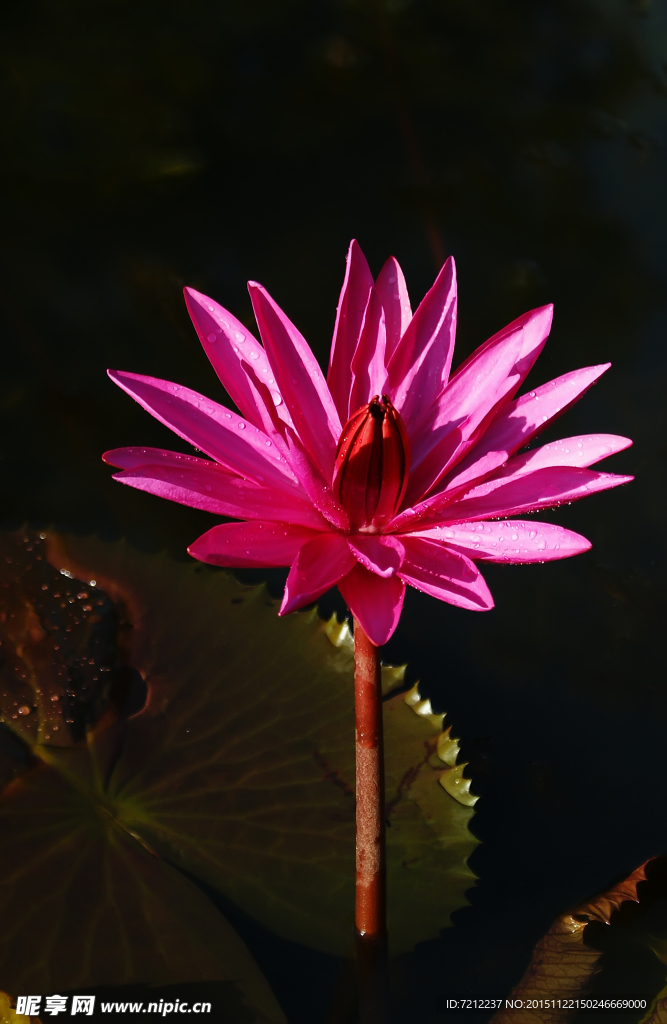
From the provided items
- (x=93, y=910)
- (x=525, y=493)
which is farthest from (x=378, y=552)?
(x=93, y=910)

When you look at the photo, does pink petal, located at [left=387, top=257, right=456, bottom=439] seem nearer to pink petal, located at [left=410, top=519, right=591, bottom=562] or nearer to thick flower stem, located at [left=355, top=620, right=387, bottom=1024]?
pink petal, located at [left=410, top=519, right=591, bottom=562]

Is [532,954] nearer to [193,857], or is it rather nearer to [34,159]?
[193,857]

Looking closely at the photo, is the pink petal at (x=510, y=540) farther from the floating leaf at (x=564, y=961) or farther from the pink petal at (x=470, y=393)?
the floating leaf at (x=564, y=961)

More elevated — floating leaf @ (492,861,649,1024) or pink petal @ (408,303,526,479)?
pink petal @ (408,303,526,479)

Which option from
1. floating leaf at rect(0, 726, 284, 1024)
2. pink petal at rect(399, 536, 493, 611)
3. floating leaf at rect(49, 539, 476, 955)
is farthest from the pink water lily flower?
floating leaf at rect(0, 726, 284, 1024)

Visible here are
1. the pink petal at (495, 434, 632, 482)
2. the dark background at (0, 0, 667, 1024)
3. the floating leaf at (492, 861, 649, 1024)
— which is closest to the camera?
the pink petal at (495, 434, 632, 482)

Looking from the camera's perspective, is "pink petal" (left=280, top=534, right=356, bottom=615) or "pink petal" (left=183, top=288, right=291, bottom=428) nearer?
"pink petal" (left=280, top=534, right=356, bottom=615)
